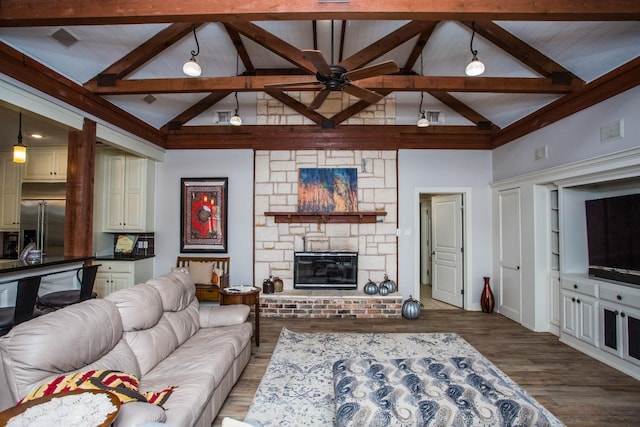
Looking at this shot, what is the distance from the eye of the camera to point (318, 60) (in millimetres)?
2582

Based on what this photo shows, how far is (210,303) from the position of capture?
5414 millimetres

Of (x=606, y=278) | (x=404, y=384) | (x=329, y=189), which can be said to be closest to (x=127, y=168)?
(x=329, y=189)

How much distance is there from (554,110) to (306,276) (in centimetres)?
435

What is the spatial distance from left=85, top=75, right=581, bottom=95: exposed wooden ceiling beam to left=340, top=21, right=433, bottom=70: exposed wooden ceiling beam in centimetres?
35

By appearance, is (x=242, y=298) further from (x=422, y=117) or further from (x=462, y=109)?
(x=462, y=109)

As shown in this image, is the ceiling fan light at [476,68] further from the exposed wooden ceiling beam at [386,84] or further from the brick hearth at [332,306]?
the brick hearth at [332,306]

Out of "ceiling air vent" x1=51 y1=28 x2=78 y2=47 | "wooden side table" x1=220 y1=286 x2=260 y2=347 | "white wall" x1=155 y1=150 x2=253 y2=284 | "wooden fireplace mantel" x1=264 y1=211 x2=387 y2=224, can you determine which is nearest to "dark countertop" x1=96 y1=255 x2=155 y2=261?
"white wall" x1=155 y1=150 x2=253 y2=284

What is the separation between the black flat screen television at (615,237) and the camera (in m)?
3.20

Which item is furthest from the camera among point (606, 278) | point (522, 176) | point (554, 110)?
point (522, 176)

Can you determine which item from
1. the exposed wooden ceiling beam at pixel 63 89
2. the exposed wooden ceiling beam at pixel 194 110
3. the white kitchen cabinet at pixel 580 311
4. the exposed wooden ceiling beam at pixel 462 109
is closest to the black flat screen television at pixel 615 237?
the white kitchen cabinet at pixel 580 311

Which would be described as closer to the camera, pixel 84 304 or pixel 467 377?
pixel 84 304

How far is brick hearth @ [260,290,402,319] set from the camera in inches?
195

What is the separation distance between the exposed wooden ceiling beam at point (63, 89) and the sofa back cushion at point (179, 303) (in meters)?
2.39

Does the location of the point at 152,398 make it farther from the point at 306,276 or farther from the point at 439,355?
the point at 306,276
